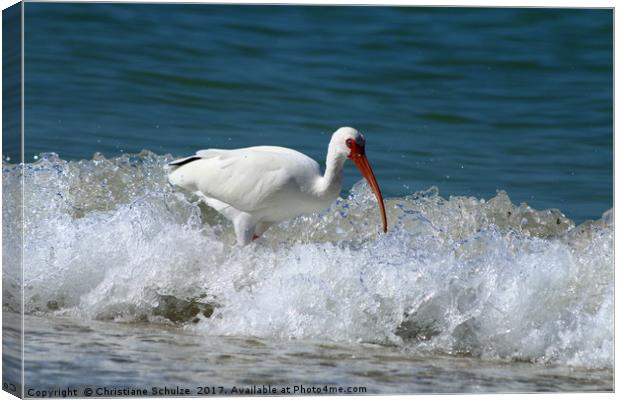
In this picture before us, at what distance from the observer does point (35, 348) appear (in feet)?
21.4

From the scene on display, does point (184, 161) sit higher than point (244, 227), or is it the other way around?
point (184, 161)

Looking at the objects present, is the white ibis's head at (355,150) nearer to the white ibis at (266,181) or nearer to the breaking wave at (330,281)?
the white ibis at (266,181)

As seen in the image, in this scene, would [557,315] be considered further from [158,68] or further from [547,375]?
[158,68]

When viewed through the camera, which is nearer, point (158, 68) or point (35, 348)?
point (35, 348)

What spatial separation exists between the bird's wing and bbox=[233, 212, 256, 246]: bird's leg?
9 centimetres

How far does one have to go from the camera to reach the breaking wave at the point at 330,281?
7.21 metres

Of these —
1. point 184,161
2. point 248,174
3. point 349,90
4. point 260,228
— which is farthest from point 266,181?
point 349,90

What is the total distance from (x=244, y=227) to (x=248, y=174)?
406 millimetres

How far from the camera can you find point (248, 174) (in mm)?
7941

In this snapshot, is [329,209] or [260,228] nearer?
[260,228]

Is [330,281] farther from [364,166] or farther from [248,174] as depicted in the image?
[248,174]

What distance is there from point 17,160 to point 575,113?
4076mm

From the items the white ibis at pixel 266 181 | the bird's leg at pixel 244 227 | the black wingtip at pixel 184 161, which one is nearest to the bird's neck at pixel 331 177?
the white ibis at pixel 266 181

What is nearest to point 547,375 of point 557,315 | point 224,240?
point 557,315
